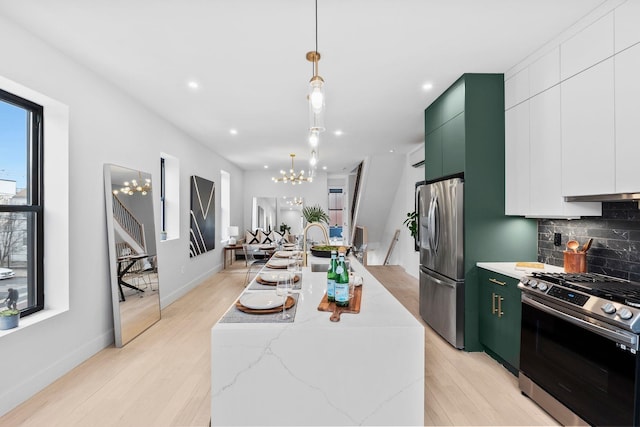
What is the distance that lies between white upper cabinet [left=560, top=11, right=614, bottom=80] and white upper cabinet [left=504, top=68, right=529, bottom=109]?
1.25 feet

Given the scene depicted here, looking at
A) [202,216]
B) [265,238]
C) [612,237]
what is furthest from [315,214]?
[612,237]

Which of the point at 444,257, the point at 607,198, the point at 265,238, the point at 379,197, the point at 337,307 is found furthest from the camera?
the point at 265,238

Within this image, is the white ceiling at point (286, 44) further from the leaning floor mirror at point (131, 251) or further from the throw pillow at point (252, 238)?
the throw pillow at point (252, 238)

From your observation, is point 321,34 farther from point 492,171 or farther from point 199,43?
point 492,171

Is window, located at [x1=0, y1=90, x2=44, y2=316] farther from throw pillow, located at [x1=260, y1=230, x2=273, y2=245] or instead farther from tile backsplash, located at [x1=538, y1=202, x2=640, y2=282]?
throw pillow, located at [x1=260, y1=230, x2=273, y2=245]

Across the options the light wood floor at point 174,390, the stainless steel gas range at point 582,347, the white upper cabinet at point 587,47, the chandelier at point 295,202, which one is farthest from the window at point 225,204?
the white upper cabinet at point 587,47

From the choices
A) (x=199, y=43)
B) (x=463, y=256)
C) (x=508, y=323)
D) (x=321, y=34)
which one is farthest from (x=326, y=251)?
(x=199, y=43)

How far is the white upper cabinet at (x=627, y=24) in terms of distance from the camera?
76.2 inches

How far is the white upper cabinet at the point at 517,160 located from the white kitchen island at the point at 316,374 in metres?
2.08

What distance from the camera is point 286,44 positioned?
2.58 metres

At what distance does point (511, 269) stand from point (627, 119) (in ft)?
4.54

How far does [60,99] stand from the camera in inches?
107

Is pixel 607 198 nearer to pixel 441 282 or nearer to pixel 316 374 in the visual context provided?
pixel 441 282

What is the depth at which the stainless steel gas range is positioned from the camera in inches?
65.4
